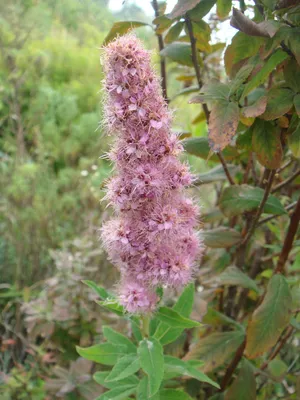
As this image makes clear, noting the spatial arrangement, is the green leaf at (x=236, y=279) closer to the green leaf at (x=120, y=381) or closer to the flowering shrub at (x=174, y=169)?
the flowering shrub at (x=174, y=169)

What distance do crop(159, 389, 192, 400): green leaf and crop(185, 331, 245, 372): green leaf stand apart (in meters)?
0.16

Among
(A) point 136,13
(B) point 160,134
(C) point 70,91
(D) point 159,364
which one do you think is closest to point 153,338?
(D) point 159,364

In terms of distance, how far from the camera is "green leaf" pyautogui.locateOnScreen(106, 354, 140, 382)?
69 cm

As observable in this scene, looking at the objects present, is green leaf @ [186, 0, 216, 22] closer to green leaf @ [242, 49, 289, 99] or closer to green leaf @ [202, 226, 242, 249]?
green leaf @ [242, 49, 289, 99]

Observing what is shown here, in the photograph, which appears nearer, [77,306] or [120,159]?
[120,159]

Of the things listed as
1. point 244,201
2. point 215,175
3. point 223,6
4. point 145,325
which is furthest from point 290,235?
point 223,6

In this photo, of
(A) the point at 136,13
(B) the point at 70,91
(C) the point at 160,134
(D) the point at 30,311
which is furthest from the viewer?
(B) the point at 70,91

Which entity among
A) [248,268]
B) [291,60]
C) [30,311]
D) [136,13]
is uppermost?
[136,13]

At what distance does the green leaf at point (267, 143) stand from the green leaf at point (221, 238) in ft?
0.86

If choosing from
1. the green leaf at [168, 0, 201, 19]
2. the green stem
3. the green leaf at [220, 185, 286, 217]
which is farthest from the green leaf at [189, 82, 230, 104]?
the green stem

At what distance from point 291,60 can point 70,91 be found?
10.6ft

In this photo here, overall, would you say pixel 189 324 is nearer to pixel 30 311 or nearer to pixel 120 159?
pixel 120 159

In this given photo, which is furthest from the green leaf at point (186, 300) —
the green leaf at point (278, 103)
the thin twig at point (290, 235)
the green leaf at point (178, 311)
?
the green leaf at point (278, 103)

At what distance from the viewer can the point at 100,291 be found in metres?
0.78
